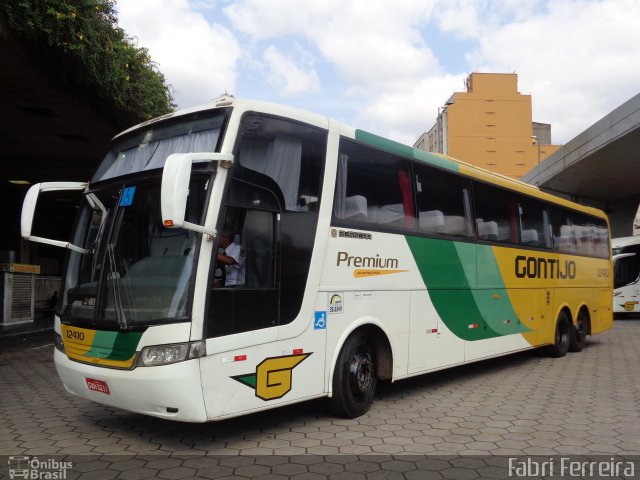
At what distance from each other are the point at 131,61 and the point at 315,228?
7.60 meters

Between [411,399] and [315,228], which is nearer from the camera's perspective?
[315,228]

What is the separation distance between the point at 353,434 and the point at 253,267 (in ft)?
6.32

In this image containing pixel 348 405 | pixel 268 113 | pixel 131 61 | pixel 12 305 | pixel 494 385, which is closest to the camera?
pixel 268 113

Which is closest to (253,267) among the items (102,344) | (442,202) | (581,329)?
(102,344)

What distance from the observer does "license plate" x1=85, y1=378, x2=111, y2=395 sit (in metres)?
4.79

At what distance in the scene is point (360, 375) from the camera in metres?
6.07

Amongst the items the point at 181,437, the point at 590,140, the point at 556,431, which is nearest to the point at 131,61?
the point at 181,437

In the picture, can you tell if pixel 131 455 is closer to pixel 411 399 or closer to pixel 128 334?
pixel 128 334

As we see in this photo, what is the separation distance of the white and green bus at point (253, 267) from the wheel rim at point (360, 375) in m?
0.02

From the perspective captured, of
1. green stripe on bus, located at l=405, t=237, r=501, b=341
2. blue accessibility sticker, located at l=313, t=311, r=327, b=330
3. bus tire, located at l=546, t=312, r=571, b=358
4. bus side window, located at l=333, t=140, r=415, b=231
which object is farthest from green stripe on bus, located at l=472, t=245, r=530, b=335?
blue accessibility sticker, located at l=313, t=311, r=327, b=330

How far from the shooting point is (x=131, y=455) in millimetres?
4789

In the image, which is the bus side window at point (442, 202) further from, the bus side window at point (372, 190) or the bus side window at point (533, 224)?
the bus side window at point (533, 224)

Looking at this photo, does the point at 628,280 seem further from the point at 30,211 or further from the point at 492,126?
the point at 492,126

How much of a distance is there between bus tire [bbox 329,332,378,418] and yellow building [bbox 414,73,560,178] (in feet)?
295
